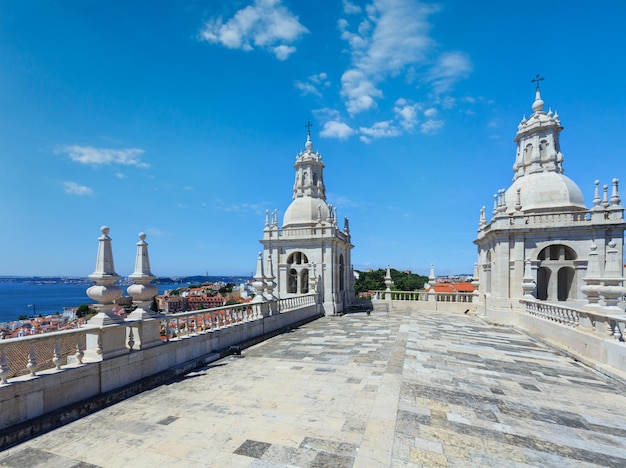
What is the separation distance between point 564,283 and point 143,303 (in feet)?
73.7

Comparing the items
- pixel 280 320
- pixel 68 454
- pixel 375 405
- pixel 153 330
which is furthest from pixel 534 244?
pixel 68 454

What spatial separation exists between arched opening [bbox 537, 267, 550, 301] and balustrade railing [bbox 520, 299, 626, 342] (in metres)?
6.32

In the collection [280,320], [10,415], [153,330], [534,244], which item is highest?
[534,244]

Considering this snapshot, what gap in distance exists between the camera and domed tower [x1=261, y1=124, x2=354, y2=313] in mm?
21453

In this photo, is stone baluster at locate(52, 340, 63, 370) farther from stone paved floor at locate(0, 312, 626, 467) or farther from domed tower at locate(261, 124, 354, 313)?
domed tower at locate(261, 124, 354, 313)

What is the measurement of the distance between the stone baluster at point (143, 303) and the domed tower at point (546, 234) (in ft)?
54.8

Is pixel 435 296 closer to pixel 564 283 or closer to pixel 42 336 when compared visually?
pixel 564 283

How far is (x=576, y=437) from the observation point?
476cm

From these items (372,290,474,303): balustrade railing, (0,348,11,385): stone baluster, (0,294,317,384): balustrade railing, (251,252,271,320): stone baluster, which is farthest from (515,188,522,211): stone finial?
(0,348,11,385): stone baluster

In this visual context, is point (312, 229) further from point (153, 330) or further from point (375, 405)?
point (375, 405)

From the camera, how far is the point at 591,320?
30.6 feet

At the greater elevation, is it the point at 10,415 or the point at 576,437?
the point at 10,415

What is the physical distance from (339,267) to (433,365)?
50.5 ft

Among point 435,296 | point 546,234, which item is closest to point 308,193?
point 435,296
